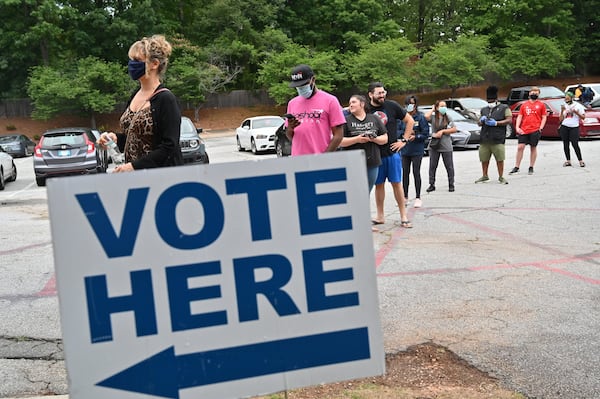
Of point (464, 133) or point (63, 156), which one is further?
point (464, 133)

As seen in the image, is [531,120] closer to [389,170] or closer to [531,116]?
[531,116]

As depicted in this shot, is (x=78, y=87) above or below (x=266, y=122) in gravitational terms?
above

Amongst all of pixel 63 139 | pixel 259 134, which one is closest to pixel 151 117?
pixel 63 139

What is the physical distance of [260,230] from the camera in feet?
7.65

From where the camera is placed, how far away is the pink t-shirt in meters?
5.52

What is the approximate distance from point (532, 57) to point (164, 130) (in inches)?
1877

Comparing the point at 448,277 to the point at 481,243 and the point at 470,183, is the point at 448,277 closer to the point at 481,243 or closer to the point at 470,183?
the point at 481,243

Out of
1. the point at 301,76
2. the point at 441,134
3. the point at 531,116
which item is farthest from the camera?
the point at 531,116

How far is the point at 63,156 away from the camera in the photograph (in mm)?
15445

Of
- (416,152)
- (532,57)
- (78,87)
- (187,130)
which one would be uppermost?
(78,87)

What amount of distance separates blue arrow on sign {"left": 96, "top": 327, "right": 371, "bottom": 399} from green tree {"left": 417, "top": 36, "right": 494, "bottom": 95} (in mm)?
42085

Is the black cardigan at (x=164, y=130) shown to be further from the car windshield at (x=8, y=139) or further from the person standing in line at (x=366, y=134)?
the car windshield at (x=8, y=139)

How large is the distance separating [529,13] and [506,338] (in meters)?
51.8

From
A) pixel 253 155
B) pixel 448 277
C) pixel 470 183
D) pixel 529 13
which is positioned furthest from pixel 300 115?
pixel 529 13
